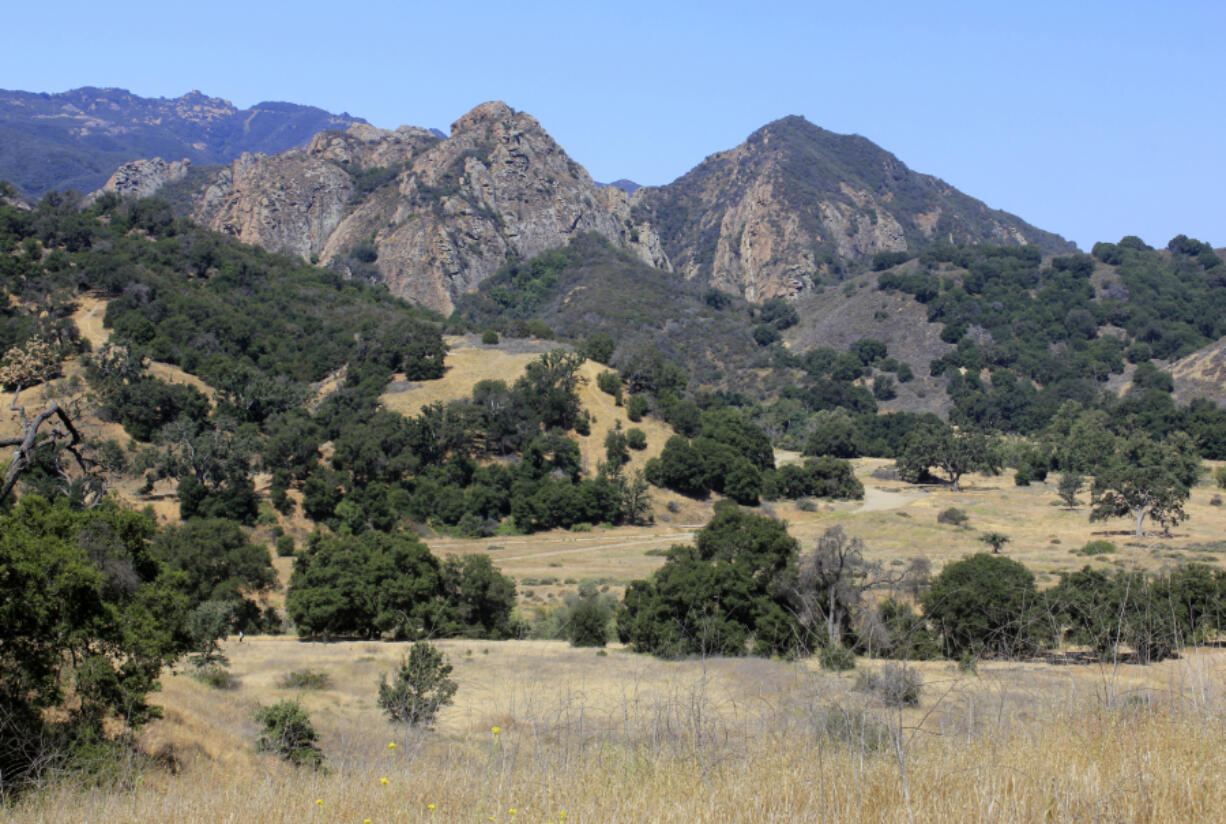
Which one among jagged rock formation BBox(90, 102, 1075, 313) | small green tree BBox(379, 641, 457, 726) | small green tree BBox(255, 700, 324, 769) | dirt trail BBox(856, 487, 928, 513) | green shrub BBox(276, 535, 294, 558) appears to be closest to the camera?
small green tree BBox(255, 700, 324, 769)

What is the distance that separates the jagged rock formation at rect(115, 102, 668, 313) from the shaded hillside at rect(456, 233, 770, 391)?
811cm

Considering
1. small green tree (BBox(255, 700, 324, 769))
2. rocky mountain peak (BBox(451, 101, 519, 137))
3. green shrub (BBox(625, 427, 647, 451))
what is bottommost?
small green tree (BBox(255, 700, 324, 769))

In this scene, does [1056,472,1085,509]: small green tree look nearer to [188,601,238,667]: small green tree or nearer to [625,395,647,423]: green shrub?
[625,395,647,423]: green shrub

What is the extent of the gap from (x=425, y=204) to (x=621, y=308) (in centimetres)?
4900

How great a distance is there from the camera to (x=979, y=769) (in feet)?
15.1

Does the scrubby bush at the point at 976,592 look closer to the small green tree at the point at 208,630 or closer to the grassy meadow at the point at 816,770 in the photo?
the grassy meadow at the point at 816,770

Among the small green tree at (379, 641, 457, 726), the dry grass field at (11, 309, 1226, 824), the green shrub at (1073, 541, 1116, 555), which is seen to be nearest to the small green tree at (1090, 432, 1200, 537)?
the green shrub at (1073, 541, 1116, 555)

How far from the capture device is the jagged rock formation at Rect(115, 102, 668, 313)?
498 feet

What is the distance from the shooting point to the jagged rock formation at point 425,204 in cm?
15175

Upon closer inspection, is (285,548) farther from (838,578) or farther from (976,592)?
(976,592)

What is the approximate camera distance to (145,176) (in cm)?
18650

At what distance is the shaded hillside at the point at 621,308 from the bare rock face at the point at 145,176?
90.1 m

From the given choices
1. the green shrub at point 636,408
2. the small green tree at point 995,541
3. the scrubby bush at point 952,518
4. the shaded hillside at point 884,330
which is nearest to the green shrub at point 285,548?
the green shrub at point 636,408

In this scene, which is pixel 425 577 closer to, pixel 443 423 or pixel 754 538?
pixel 754 538
